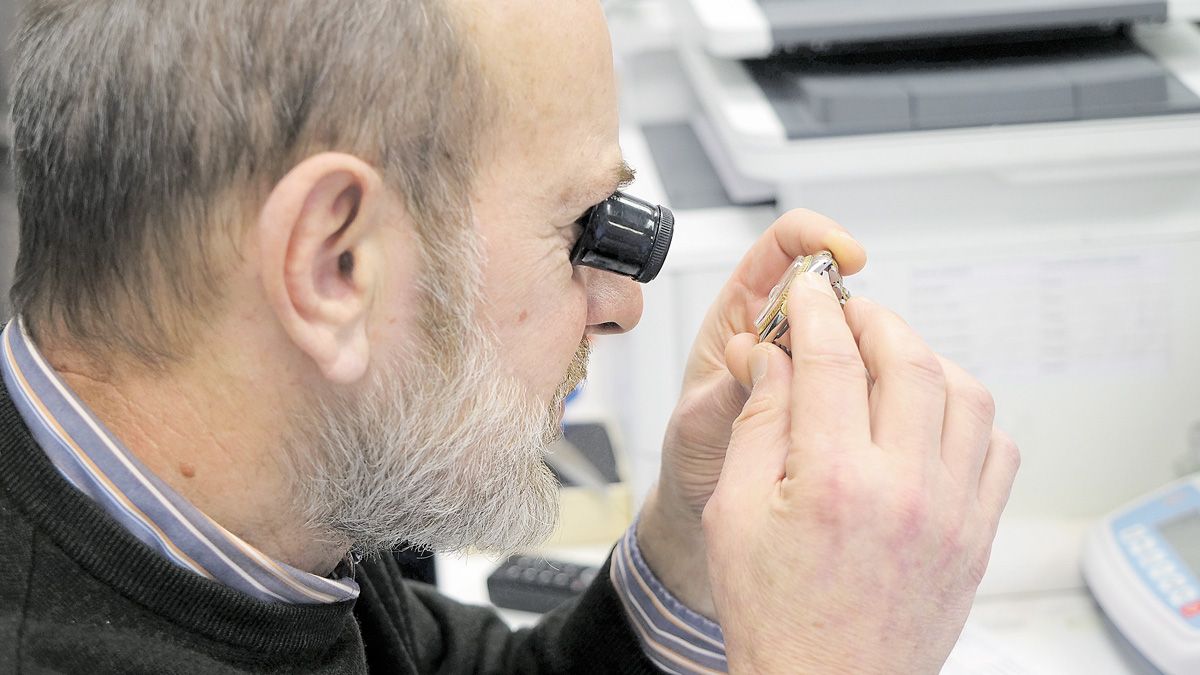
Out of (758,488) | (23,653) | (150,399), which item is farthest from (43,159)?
(758,488)

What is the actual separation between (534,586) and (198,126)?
0.70 meters

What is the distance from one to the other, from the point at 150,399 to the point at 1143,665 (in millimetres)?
872

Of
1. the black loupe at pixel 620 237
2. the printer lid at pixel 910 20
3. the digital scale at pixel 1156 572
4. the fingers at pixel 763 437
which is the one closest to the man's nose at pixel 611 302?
the black loupe at pixel 620 237

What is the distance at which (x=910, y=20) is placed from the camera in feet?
3.78

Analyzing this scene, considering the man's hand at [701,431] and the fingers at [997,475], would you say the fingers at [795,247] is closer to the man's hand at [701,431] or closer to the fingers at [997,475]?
the man's hand at [701,431]

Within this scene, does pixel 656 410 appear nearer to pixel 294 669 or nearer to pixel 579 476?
pixel 579 476

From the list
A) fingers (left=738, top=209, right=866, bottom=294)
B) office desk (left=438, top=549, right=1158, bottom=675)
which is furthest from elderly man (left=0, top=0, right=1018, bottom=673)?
office desk (left=438, top=549, right=1158, bottom=675)

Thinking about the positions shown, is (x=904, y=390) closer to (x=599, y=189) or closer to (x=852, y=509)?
(x=852, y=509)

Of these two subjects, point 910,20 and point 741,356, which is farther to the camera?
point 910,20

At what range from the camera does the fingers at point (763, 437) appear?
75cm

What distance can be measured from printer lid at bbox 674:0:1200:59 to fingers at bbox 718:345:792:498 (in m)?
0.48

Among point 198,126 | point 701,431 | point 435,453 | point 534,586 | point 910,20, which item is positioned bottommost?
point 534,586

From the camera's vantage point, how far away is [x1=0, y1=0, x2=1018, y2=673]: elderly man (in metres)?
0.71

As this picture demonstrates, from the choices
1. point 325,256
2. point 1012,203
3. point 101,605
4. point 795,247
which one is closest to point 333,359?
point 325,256
